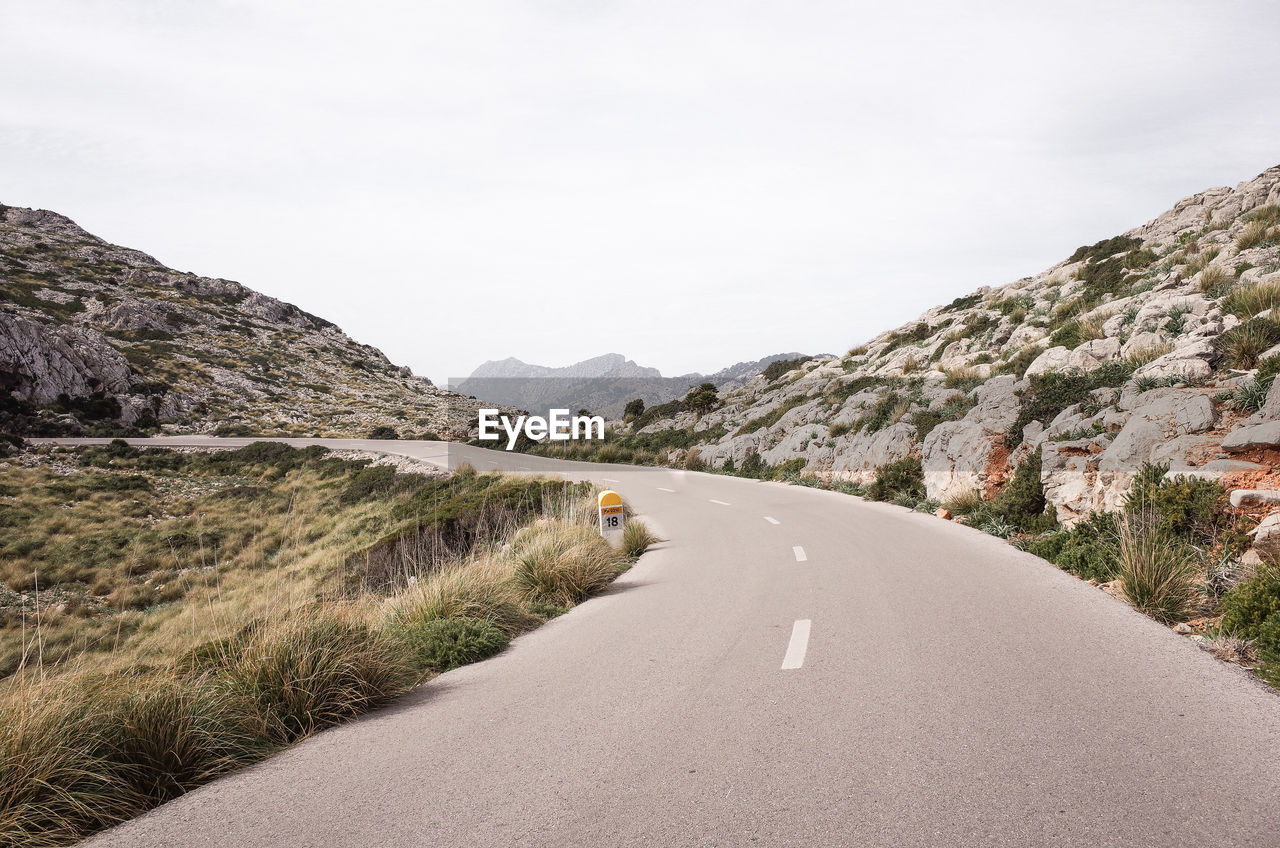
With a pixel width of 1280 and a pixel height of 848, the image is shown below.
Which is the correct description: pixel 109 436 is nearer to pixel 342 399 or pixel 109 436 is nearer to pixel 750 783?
pixel 342 399

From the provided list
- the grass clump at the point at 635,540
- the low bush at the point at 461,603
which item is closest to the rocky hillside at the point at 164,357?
the grass clump at the point at 635,540

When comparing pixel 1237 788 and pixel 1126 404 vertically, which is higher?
pixel 1126 404

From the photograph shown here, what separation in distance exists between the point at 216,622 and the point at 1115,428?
14.1 meters

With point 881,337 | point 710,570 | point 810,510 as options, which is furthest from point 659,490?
point 881,337

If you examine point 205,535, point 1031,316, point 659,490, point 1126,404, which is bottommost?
point 205,535

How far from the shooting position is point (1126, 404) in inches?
501

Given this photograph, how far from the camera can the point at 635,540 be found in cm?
1366

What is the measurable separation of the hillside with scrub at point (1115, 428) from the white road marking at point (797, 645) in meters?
3.44

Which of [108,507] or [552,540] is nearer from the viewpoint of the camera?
[552,540]

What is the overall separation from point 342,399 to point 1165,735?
92.4 m

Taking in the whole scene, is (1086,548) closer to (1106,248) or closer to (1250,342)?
(1250,342)

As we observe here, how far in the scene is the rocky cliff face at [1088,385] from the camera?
1068cm

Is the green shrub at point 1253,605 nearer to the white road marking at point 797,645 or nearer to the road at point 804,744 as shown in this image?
the road at point 804,744

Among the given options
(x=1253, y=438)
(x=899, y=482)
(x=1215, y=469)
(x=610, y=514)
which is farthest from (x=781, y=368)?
(x=1215, y=469)
